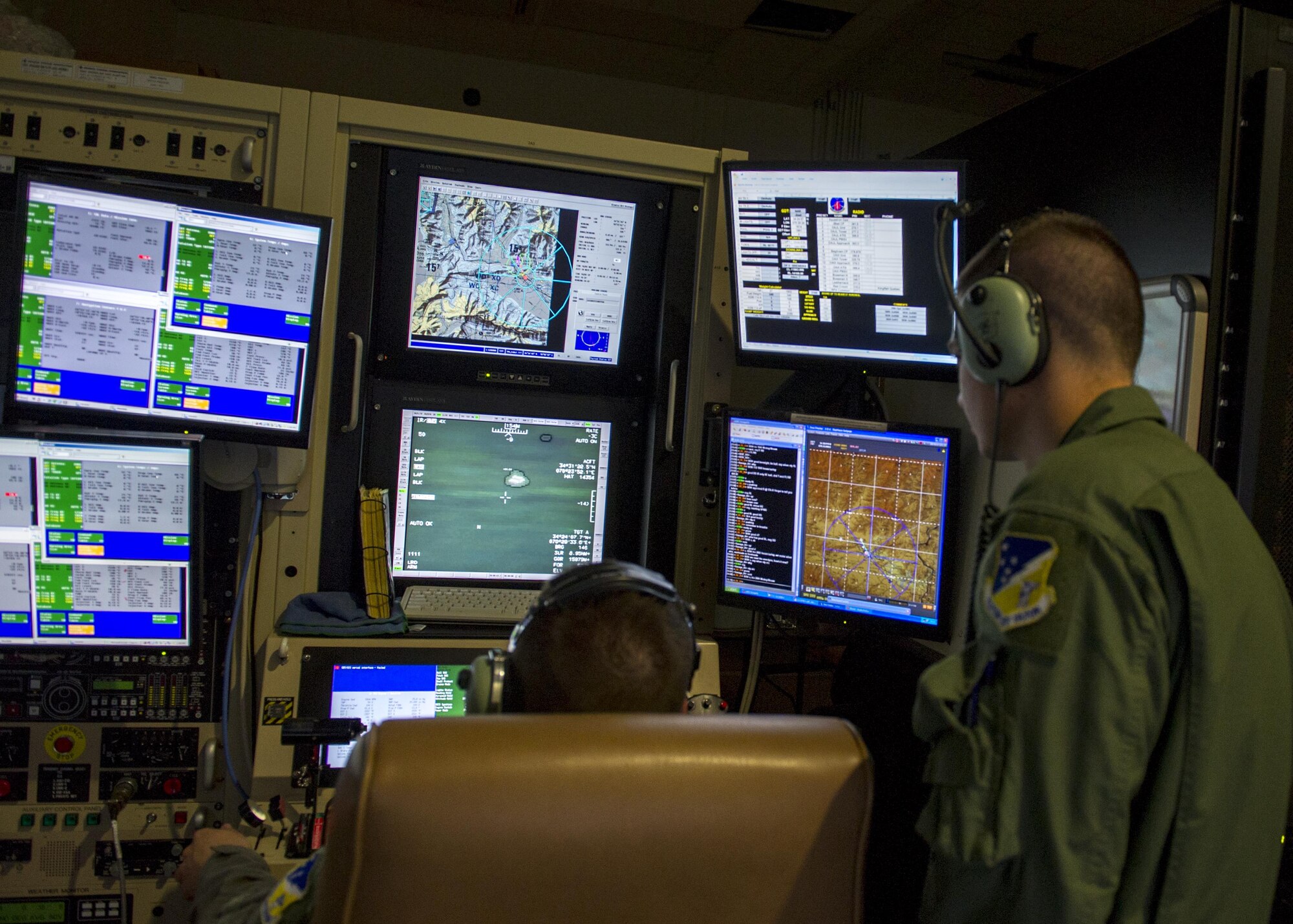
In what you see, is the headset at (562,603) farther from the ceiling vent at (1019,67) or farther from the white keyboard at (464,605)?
the ceiling vent at (1019,67)

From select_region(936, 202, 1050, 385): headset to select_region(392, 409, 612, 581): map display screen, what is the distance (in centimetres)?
100

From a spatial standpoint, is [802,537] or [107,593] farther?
[802,537]

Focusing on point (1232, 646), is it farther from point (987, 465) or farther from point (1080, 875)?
point (987, 465)

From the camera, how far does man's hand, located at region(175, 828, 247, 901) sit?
48.1 inches

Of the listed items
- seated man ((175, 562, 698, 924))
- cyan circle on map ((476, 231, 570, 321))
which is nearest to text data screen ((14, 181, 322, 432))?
cyan circle on map ((476, 231, 570, 321))

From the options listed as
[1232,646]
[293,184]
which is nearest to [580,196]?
[293,184]

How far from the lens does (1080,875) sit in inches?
35.4

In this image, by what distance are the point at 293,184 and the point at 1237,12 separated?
165 centimetres

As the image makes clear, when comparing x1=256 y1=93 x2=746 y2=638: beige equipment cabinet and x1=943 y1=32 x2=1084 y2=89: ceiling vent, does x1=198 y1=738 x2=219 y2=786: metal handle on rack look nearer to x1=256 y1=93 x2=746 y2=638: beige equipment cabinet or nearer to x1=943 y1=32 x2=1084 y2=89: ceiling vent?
x1=256 y1=93 x2=746 y2=638: beige equipment cabinet

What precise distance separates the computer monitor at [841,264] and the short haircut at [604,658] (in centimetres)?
108

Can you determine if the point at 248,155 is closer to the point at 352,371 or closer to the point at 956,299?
the point at 352,371

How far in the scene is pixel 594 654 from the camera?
2.74ft

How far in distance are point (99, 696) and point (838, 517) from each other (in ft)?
4.72
